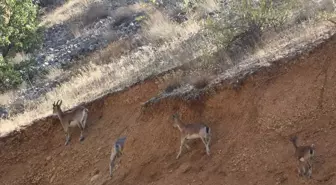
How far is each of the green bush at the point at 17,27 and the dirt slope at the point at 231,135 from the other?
9.20 meters

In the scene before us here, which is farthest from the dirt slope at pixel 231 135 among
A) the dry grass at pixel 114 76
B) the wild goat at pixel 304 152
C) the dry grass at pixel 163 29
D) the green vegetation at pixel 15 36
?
the green vegetation at pixel 15 36

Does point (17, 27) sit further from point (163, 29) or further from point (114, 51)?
point (163, 29)

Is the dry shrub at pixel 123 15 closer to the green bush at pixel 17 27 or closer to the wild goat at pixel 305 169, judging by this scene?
the green bush at pixel 17 27

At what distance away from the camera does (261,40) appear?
11.5 m

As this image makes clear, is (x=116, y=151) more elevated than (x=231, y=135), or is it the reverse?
(x=116, y=151)

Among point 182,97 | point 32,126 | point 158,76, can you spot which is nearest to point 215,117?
point 182,97

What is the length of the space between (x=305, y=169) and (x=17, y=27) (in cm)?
1522

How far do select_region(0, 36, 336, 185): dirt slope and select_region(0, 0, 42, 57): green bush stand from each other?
30.2 ft

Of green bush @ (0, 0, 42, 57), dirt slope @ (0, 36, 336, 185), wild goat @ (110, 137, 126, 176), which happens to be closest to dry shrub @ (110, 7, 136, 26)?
green bush @ (0, 0, 42, 57)

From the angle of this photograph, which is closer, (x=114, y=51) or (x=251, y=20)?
(x=251, y=20)

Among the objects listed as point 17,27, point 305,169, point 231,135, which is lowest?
point 305,169

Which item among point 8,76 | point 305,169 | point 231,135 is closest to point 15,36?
point 8,76

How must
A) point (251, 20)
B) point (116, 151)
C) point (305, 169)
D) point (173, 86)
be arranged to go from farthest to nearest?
point (251, 20), point (173, 86), point (116, 151), point (305, 169)

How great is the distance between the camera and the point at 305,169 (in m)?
8.21
